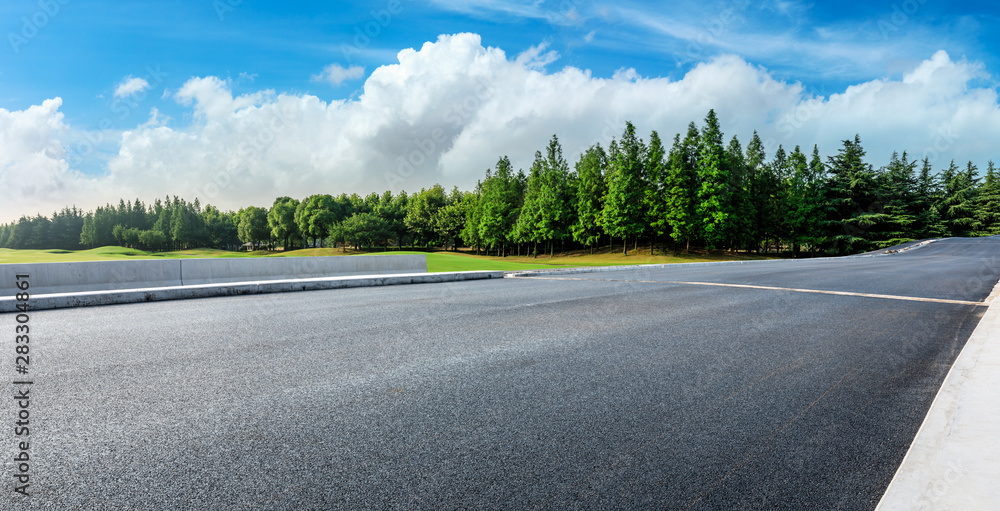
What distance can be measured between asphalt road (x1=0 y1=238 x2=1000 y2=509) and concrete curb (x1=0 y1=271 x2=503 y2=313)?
60.2 inches

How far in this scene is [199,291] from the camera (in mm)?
10367

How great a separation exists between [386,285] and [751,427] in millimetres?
11109

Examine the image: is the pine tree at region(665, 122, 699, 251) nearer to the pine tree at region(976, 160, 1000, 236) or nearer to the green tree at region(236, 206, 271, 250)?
the pine tree at region(976, 160, 1000, 236)

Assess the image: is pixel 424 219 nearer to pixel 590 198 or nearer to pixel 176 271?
pixel 590 198

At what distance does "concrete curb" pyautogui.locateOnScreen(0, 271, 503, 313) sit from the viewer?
28.5ft

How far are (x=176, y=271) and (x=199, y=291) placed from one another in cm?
232

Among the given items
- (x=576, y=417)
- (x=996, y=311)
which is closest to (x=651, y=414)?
(x=576, y=417)

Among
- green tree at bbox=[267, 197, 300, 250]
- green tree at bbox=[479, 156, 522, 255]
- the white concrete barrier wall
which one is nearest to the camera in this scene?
the white concrete barrier wall

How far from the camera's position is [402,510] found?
219cm

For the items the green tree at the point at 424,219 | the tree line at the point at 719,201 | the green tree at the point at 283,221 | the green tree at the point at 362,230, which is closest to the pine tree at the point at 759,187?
the tree line at the point at 719,201

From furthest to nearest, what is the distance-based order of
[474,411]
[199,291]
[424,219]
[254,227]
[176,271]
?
[254,227]
[424,219]
[176,271]
[199,291]
[474,411]

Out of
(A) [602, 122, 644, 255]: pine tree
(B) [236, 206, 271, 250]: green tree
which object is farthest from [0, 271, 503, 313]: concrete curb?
(B) [236, 206, 271, 250]: green tree

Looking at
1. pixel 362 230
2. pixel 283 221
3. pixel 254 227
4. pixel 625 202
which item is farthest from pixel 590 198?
pixel 254 227

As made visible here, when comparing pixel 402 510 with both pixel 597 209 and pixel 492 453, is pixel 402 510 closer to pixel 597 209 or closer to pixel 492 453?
pixel 492 453
